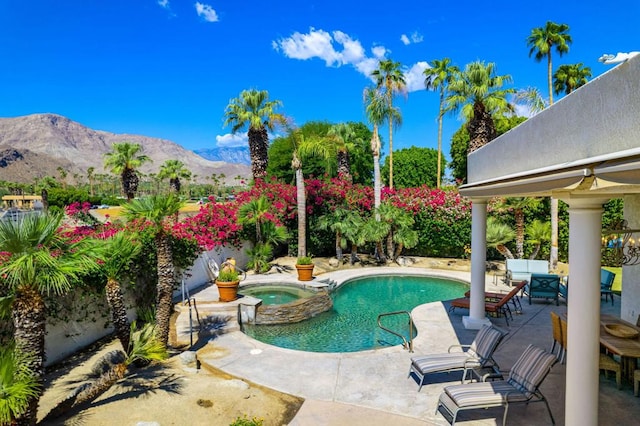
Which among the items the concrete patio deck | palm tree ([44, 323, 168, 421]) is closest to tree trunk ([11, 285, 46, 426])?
palm tree ([44, 323, 168, 421])

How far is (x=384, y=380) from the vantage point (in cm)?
739

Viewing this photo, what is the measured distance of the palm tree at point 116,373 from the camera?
20.2 ft

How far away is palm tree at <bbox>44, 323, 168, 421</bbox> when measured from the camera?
615cm

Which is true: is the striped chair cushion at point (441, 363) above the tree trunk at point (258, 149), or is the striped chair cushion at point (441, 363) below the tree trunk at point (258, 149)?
below

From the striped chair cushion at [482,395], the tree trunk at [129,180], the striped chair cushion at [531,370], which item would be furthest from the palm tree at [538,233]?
the tree trunk at [129,180]

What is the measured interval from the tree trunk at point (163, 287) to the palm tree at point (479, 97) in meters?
16.5

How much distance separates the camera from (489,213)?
20.2 metres

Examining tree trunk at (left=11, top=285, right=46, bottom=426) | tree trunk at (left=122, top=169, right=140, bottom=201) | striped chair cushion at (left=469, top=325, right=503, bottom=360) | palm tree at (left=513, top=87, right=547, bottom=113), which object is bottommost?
striped chair cushion at (left=469, top=325, right=503, bottom=360)

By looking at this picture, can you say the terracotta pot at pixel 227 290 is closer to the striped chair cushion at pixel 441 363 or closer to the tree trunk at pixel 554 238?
the striped chair cushion at pixel 441 363

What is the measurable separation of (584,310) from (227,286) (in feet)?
34.7

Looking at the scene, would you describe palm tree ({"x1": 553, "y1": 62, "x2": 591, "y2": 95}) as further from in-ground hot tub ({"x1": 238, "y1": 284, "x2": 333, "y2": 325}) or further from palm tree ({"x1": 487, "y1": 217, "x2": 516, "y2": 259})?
in-ground hot tub ({"x1": 238, "y1": 284, "x2": 333, "y2": 325})

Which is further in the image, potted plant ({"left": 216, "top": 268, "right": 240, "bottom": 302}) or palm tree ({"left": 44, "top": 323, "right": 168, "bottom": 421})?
potted plant ({"left": 216, "top": 268, "right": 240, "bottom": 302})

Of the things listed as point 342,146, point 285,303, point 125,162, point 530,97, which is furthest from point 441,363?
point 125,162

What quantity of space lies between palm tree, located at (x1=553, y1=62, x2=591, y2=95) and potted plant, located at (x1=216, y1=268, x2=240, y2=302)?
23450mm
